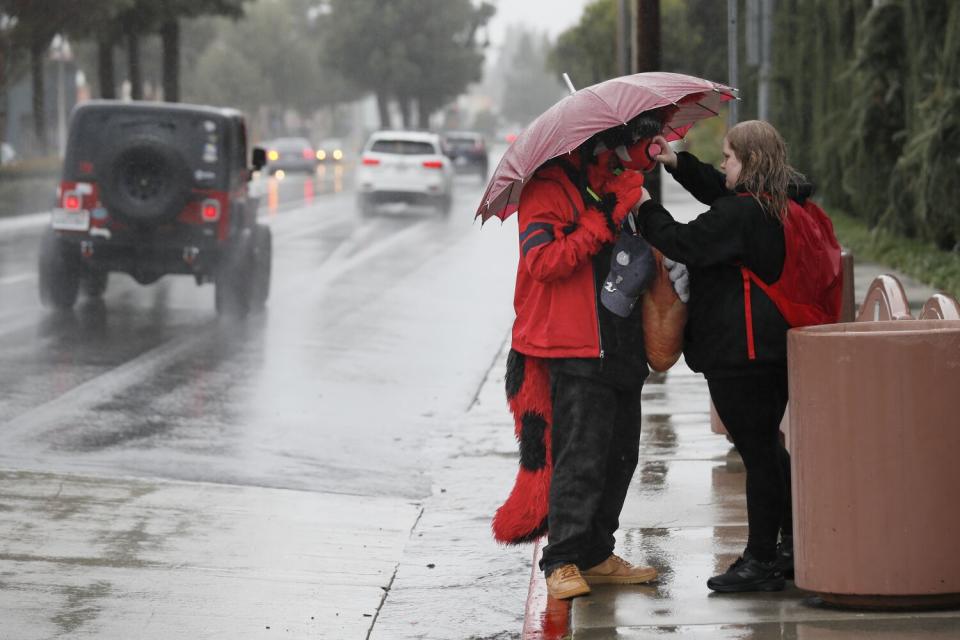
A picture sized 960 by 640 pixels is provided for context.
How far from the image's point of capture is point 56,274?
16.4 meters

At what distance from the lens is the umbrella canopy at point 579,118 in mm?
5664

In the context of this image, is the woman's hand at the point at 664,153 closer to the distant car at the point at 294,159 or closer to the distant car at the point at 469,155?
the distant car at the point at 469,155

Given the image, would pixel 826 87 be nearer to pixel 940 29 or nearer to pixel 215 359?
pixel 940 29

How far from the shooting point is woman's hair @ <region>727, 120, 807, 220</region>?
18.4 ft

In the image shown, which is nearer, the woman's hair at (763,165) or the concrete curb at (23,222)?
the woman's hair at (763,165)

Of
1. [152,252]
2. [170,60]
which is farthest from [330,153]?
[152,252]

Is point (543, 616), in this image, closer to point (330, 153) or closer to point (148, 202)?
point (148, 202)

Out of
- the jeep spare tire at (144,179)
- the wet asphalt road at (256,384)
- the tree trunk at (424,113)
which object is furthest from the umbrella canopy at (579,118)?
the tree trunk at (424,113)

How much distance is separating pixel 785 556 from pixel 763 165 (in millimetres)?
1443

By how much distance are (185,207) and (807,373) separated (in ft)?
37.5

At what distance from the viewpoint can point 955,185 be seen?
52.4 feet

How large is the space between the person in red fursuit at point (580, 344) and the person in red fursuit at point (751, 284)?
0.15 m

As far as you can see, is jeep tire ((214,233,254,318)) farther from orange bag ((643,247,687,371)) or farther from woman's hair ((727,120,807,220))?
woman's hair ((727,120,807,220))

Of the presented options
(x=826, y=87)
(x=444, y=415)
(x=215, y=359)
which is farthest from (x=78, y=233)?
(x=826, y=87)
